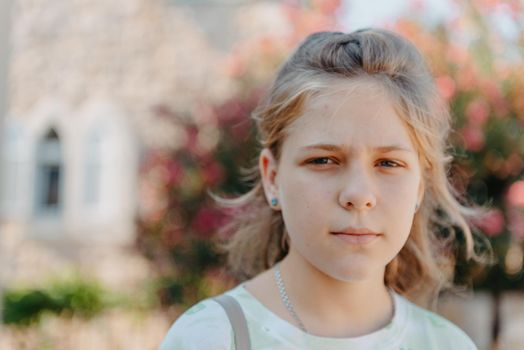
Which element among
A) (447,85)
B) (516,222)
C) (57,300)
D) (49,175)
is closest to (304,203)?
(447,85)

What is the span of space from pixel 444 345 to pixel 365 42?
26.7 inches

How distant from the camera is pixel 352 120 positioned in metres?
1.59

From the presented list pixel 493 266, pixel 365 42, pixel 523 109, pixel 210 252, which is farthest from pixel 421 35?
pixel 365 42

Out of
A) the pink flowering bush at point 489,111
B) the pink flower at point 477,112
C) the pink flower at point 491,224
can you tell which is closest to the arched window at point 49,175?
the pink flowering bush at point 489,111

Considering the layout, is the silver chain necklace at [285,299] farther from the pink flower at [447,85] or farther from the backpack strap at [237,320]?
the pink flower at [447,85]

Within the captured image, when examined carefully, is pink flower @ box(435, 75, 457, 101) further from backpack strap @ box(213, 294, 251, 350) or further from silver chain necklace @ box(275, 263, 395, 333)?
backpack strap @ box(213, 294, 251, 350)

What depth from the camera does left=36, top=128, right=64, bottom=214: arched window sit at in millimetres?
10734

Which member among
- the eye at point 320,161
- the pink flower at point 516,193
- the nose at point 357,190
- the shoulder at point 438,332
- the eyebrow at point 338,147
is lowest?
the pink flower at point 516,193

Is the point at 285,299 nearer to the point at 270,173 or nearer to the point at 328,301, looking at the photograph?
the point at 328,301

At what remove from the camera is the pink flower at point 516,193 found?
560 centimetres

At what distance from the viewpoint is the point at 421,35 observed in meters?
5.98

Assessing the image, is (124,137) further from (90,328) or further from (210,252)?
Answer: (210,252)

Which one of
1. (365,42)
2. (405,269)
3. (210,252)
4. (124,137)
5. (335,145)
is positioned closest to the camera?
(335,145)

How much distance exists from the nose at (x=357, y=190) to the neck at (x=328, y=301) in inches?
7.7
